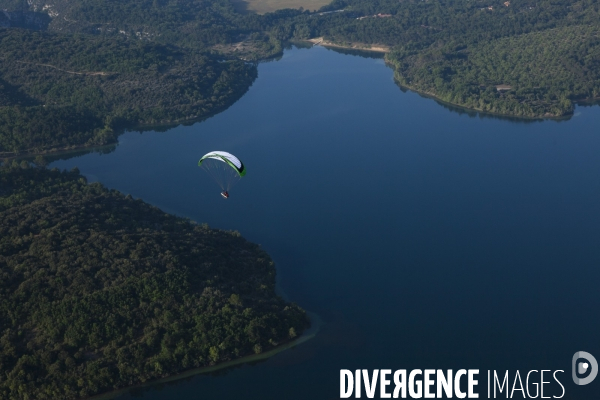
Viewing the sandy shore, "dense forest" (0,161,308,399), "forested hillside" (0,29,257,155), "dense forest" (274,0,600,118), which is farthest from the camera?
the sandy shore

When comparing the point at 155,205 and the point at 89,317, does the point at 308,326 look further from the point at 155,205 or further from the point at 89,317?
the point at 155,205

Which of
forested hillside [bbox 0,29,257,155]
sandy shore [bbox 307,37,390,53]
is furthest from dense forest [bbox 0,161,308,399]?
sandy shore [bbox 307,37,390,53]

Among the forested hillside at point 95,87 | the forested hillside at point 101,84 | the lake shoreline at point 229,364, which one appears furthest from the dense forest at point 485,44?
the lake shoreline at point 229,364

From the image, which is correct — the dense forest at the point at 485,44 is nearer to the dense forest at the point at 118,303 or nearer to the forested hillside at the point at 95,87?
the forested hillside at the point at 95,87

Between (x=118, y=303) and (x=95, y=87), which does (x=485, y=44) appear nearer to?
(x=95, y=87)

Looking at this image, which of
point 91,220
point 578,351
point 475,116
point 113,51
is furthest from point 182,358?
point 113,51

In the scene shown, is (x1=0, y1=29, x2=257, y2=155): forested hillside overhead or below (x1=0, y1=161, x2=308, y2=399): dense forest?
overhead

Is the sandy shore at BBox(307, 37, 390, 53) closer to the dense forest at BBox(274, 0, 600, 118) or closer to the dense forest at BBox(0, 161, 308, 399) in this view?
the dense forest at BBox(274, 0, 600, 118)

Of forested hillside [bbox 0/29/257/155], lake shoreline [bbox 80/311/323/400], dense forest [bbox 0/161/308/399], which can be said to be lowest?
lake shoreline [bbox 80/311/323/400]
